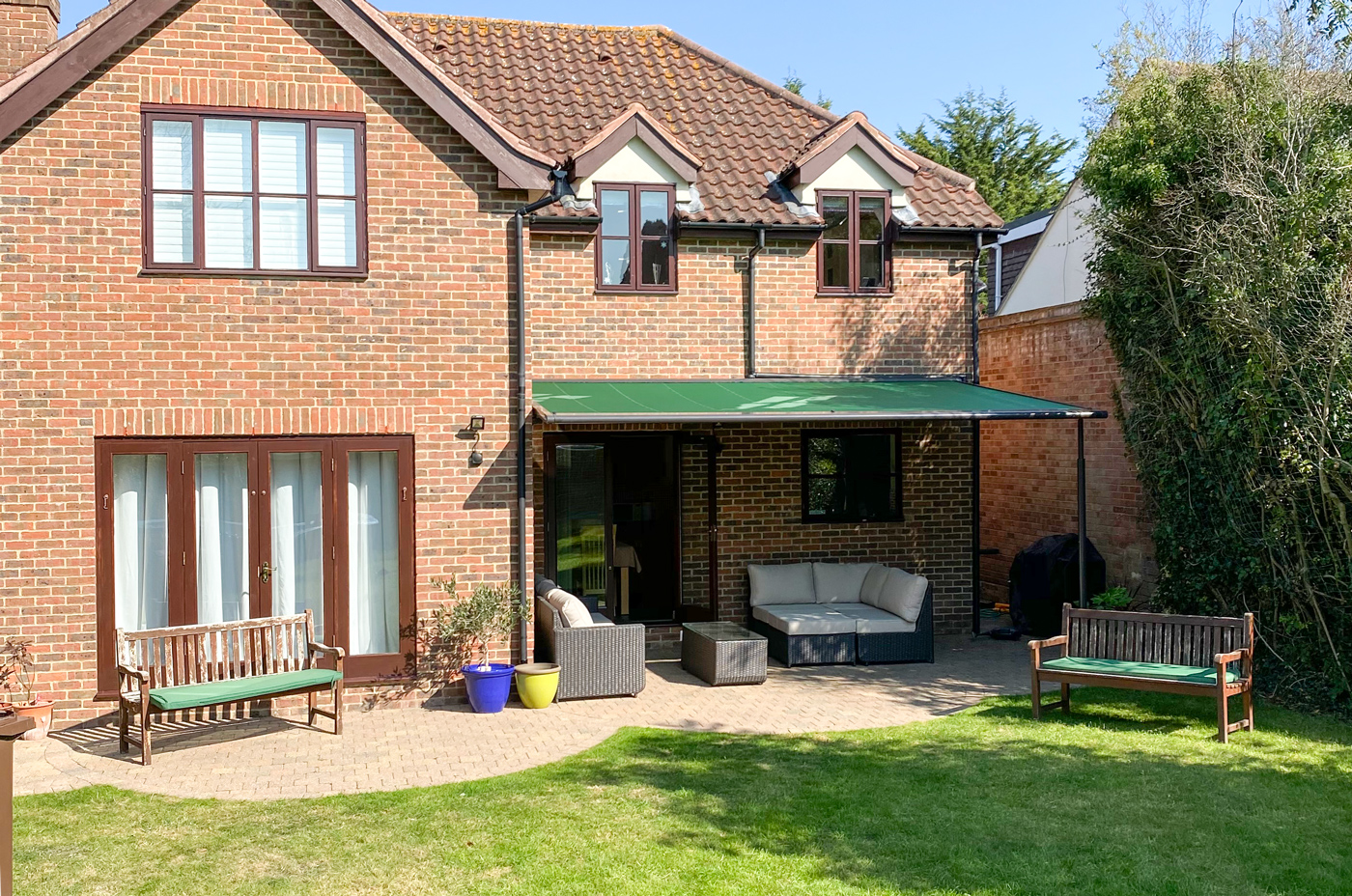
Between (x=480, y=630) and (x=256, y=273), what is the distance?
13.8 ft

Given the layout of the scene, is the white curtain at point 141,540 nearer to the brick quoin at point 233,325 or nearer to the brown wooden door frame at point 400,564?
the brick quoin at point 233,325

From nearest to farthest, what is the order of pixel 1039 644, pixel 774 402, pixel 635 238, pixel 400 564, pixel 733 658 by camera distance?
pixel 1039 644
pixel 400 564
pixel 733 658
pixel 774 402
pixel 635 238

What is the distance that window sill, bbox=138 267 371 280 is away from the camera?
11.4 metres

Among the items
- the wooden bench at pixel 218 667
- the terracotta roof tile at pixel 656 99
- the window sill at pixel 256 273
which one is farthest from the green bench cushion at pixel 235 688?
the terracotta roof tile at pixel 656 99

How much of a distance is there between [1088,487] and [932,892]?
11.2 meters

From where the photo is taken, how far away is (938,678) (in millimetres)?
13453

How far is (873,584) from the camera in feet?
50.3

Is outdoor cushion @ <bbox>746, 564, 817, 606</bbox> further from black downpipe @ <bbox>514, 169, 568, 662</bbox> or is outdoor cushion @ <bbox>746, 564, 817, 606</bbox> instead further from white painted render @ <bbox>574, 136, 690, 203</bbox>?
white painted render @ <bbox>574, 136, 690, 203</bbox>

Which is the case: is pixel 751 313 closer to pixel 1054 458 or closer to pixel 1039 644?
pixel 1054 458

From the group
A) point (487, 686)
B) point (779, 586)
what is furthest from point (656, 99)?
point (487, 686)

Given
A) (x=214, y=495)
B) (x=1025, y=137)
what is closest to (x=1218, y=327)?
(x=214, y=495)

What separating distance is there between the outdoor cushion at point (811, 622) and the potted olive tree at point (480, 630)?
3.61 meters

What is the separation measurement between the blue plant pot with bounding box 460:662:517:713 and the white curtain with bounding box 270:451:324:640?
159cm

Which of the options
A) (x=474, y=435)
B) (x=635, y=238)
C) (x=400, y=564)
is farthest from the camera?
(x=635, y=238)
